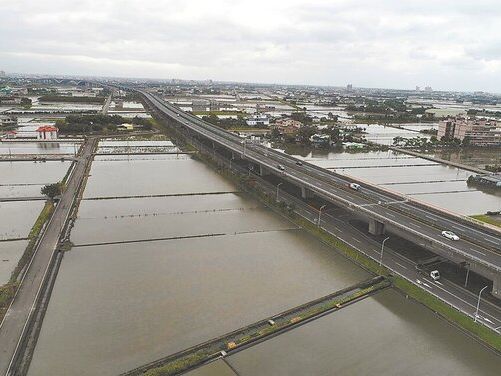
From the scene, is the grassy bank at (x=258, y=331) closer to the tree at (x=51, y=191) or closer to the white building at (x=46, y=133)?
the tree at (x=51, y=191)

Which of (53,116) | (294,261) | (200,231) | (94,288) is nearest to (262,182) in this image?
(200,231)

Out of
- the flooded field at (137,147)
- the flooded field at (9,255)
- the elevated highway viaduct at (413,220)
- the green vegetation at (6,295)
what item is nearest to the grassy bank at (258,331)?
the elevated highway viaduct at (413,220)

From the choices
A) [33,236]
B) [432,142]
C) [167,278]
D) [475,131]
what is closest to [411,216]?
[167,278]

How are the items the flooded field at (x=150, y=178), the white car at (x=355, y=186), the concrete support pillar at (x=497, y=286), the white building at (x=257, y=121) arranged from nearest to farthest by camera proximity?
the concrete support pillar at (x=497, y=286), the white car at (x=355, y=186), the flooded field at (x=150, y=178), the white building at (x=257, y=121)

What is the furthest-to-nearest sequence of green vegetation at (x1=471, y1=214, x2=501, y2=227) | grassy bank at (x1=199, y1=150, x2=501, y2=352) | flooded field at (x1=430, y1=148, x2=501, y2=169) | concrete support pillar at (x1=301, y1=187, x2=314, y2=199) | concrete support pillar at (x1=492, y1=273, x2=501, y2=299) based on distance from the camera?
flooded field at (x1=430, y1=148, x2=501, y2=169) → concrete support pillar at (x1=301, y1=187, x2=314, y2=199) → green vegetation at (x1=471, y1=214, x2=501, y2=227) → concrete support pillar at (x1=492, y1=273, x2=501, y2=299) → grassy bank at (x1=199, y1=150, x2=501, y2=352)

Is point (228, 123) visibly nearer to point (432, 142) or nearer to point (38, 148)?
point (432, 142)

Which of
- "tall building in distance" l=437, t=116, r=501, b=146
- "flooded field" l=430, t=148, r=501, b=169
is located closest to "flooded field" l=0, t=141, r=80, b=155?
"flooded field" l=430, t=148, r=501, b=169

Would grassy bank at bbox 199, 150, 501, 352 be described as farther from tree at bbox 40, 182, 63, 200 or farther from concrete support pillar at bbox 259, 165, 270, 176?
tree at bbox 40, 182, 63, 200
